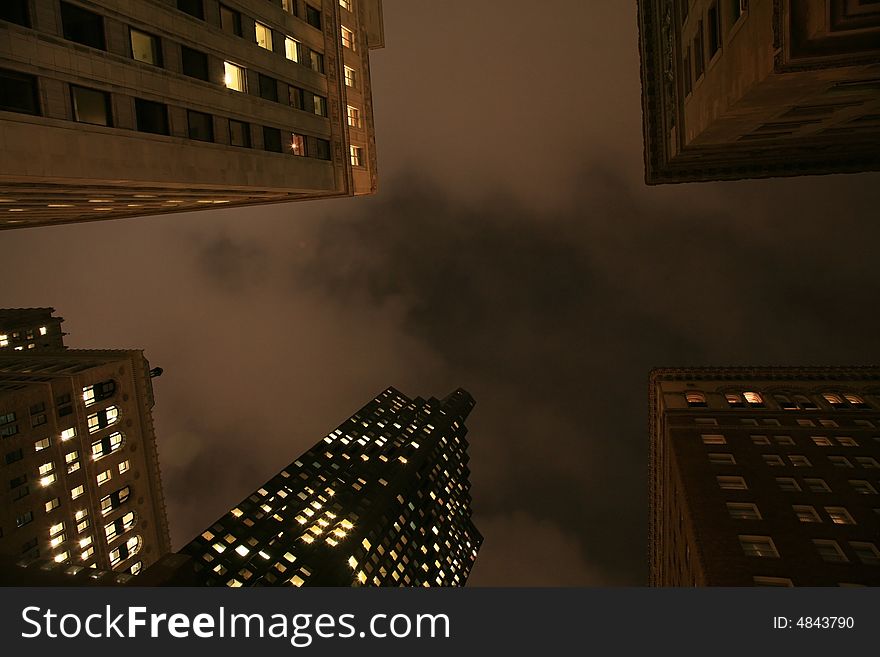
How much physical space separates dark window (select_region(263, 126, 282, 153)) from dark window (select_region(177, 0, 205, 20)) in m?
6.07

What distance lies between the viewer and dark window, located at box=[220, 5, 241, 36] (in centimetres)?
2458

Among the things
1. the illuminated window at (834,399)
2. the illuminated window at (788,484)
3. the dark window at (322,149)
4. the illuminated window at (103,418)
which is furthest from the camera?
the illuminated window at (103,418)

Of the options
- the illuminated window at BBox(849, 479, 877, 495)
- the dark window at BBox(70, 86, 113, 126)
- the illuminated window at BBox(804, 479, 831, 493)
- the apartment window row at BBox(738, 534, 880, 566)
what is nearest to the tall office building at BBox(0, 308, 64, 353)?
the dark window at BBox(70, 86, 113, 126)

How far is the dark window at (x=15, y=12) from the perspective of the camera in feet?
50.3

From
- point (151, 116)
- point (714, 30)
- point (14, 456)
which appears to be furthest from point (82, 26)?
point (14, 456)

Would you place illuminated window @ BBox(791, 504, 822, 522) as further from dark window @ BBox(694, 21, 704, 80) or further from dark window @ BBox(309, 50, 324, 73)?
dark window @ BBox(309, 50, 324, 73)

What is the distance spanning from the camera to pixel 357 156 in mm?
39969

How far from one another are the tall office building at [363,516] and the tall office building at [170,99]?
62010mm

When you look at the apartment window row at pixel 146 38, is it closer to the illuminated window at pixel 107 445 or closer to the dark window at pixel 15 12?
the dark window at pixel 15 12

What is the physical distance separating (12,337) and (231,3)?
83.4 m

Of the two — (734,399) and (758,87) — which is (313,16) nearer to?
(758,87)

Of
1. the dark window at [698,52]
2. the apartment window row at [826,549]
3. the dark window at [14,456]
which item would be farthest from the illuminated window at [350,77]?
the apartment window row at [826,549]

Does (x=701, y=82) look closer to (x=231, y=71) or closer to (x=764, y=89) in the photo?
(x=764, y=89)

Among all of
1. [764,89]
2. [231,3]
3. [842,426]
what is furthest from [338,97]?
[842,426]
